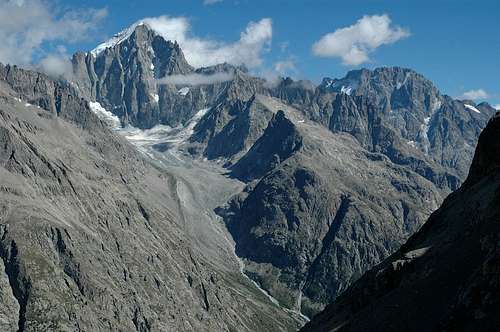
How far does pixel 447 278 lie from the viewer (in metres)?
79.6

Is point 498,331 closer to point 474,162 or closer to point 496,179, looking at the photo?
point 496,179

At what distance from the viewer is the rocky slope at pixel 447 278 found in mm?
66188

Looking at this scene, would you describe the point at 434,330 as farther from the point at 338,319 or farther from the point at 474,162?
the point at 474,162

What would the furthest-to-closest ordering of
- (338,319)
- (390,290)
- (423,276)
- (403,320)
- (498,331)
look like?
(338,319), (390,290), (423,276), (403,320), (498,331)

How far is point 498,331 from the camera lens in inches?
2344

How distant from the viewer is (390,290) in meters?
96.0

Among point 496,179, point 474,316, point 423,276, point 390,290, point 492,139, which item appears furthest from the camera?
point 492,139

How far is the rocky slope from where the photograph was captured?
6619cm

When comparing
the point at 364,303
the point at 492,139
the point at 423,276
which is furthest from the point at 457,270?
the point at 492,139

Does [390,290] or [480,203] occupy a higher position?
[480,203]

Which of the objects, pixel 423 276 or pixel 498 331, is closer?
pixel 498 331

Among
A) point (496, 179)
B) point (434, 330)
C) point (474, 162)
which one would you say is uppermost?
point (474, 162)

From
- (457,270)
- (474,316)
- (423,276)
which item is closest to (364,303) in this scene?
(423,276)

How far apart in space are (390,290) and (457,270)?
58.8 feet
